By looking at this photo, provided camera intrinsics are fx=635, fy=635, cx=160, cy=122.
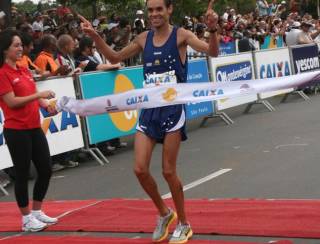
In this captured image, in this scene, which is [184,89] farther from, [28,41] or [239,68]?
[239,68]

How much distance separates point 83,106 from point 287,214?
7.40 ft

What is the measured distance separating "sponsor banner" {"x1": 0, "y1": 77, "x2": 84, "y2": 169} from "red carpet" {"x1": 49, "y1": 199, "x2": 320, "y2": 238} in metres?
2.79

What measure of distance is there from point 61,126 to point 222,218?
449 cm

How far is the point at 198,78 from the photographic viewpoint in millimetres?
13797

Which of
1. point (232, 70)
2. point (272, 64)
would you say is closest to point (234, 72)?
point (232, 70)

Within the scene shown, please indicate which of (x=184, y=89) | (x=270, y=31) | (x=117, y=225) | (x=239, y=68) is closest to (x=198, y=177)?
(x=117, y=225)

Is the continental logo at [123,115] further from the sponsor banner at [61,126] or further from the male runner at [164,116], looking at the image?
the male runner at [164,116]

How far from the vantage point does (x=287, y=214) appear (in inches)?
242

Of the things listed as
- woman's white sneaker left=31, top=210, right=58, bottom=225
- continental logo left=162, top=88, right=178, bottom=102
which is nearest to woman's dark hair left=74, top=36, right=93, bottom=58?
woman's white sneaker left=31, top=210, right=58, bottom=225

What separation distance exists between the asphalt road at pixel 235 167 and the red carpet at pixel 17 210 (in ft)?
1.48

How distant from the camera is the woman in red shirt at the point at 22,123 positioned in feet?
20.2

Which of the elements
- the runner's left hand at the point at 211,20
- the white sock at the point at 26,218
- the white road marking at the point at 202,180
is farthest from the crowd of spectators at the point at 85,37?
the runner's left hand at the point at 211,20

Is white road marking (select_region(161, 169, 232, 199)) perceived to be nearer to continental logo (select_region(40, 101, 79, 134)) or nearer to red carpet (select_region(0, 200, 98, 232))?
red carpet (select_region(0, 200, 98, 232))

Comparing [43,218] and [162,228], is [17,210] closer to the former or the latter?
[43,218]
